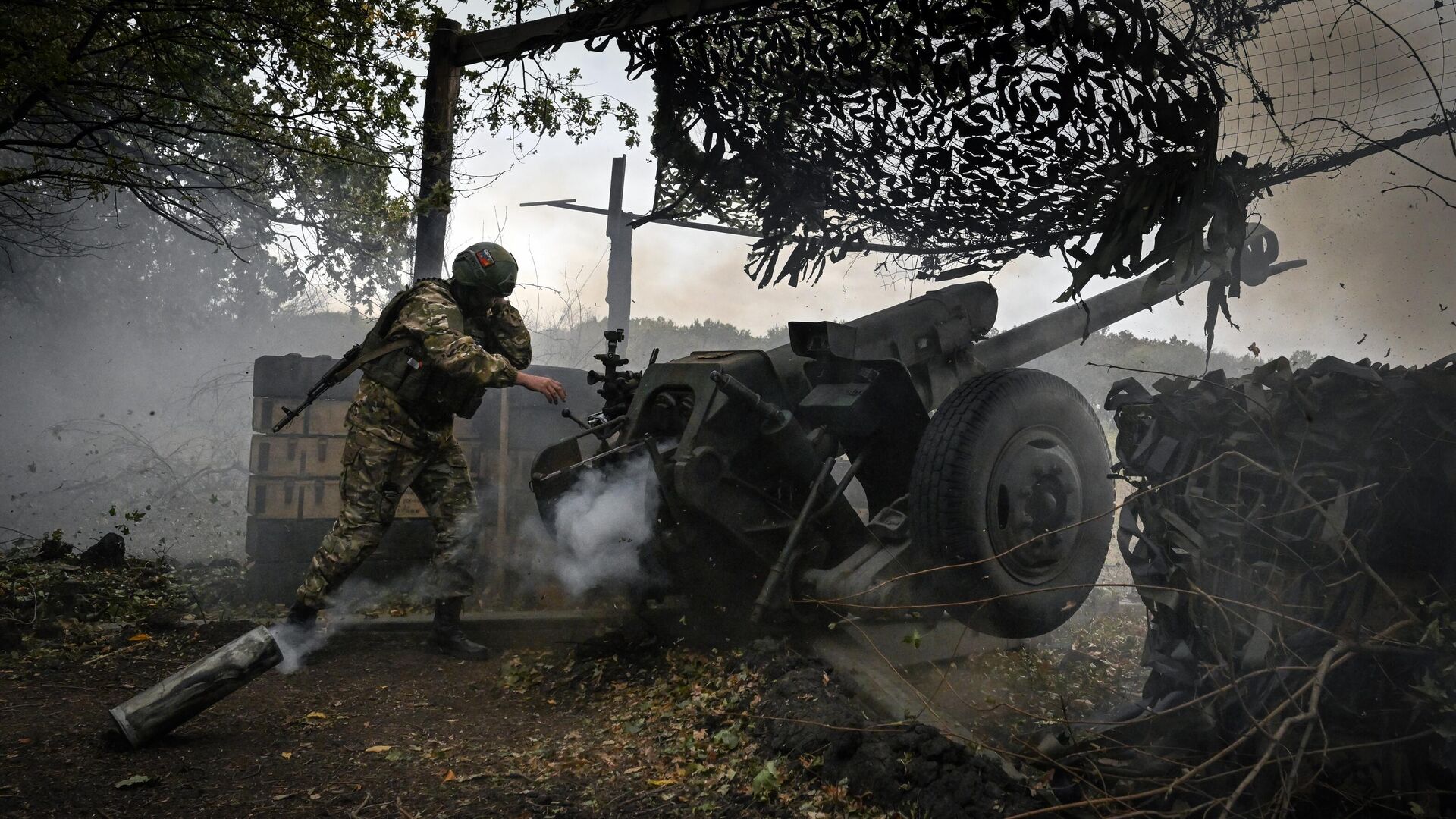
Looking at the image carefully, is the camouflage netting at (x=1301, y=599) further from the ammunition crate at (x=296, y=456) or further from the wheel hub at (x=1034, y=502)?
the ammunition crate at (x=296, y=456)

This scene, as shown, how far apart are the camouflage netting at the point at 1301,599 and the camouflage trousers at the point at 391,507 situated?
3.25 m

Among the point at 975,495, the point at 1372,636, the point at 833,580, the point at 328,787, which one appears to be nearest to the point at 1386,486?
the point at 1372,636

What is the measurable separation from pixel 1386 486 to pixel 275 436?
19.7 feet

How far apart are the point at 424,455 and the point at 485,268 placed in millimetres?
1070

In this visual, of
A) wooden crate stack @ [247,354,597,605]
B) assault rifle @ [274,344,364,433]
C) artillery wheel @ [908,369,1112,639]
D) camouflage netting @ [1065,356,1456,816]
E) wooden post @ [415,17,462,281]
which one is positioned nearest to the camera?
camouflage netting @ [1065,356,1456,816]

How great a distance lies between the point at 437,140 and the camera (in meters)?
6.09

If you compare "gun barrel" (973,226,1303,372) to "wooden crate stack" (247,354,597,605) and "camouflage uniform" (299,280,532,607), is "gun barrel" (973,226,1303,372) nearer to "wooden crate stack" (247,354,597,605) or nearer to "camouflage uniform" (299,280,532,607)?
"camouflage uniform" (299,280,532,607)

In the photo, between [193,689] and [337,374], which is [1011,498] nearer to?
[193,689]

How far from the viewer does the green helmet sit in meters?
4.79

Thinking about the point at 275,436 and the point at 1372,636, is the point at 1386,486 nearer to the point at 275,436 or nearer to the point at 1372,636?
the point at 1372,636

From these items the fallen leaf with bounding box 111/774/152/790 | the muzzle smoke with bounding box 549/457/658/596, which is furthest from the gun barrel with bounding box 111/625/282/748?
the muzzle smoke with bounding box 549/457/658/596

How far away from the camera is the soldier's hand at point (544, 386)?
438cm

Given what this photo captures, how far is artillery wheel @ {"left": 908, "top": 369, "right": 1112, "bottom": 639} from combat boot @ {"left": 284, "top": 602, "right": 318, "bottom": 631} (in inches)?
122

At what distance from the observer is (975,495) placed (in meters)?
3.91
